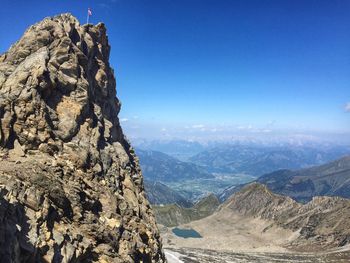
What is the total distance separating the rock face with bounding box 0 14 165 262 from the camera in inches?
1253

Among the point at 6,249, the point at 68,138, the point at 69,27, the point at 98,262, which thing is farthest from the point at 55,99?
the point at 6,249

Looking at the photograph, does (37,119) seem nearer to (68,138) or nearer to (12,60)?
(68,138)

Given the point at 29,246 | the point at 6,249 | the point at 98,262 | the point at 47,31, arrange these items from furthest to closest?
the point at 47,31
the point at 98,262
the point at 29,246
the point at 6,249

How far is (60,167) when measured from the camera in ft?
137

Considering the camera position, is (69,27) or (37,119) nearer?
(37,119)

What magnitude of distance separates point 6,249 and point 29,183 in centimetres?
978

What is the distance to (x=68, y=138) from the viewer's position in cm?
4762

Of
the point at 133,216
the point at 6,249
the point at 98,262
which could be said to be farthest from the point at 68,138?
the point at 6,249

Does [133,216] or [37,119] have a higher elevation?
[37,119]

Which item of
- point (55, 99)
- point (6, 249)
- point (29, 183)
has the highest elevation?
point (55, 99)

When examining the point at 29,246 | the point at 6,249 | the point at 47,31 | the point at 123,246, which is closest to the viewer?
the point at 6,249

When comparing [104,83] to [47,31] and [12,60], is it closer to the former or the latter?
[47,31]

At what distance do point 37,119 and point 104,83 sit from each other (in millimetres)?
27865

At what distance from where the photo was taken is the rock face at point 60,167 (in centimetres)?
3183
